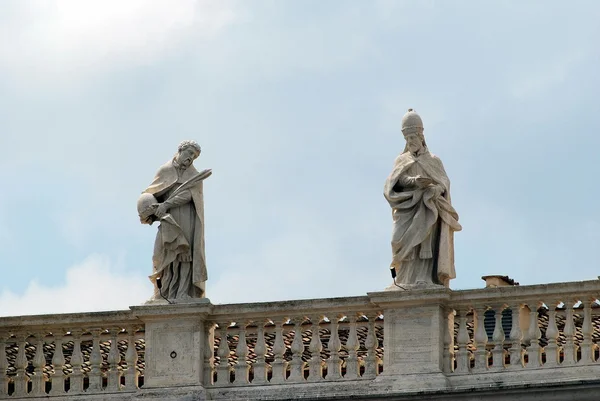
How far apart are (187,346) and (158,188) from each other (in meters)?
1.89

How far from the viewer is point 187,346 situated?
30.9 meters

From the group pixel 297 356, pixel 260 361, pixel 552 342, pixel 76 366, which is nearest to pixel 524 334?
pixel 552 342

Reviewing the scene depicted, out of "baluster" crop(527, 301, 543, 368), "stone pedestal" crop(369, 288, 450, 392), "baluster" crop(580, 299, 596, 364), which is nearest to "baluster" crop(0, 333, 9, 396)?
"stone pedestal" crop(369, 288, 450, 392)

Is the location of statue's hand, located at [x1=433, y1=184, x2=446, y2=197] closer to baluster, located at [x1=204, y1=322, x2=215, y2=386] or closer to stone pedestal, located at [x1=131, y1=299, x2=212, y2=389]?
stone pedestal, located at [x1=131, y1=299, x2=212, y2=389]

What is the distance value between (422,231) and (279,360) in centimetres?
219

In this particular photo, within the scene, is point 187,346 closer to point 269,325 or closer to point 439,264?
point 269,325

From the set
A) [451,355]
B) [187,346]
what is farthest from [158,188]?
[451,355]

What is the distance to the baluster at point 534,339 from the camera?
2977 centimetres

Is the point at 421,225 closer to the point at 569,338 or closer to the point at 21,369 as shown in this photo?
the point at 569,338

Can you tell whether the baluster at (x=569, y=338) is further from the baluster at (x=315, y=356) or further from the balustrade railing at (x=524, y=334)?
the baluster at (x=315, y=356)

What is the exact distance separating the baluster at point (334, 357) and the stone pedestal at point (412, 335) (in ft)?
1.66

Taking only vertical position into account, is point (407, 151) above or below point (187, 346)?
above

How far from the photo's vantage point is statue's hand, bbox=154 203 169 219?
31109mm

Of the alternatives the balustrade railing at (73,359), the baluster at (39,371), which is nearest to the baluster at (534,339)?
the balustrade railing at (73,359)
